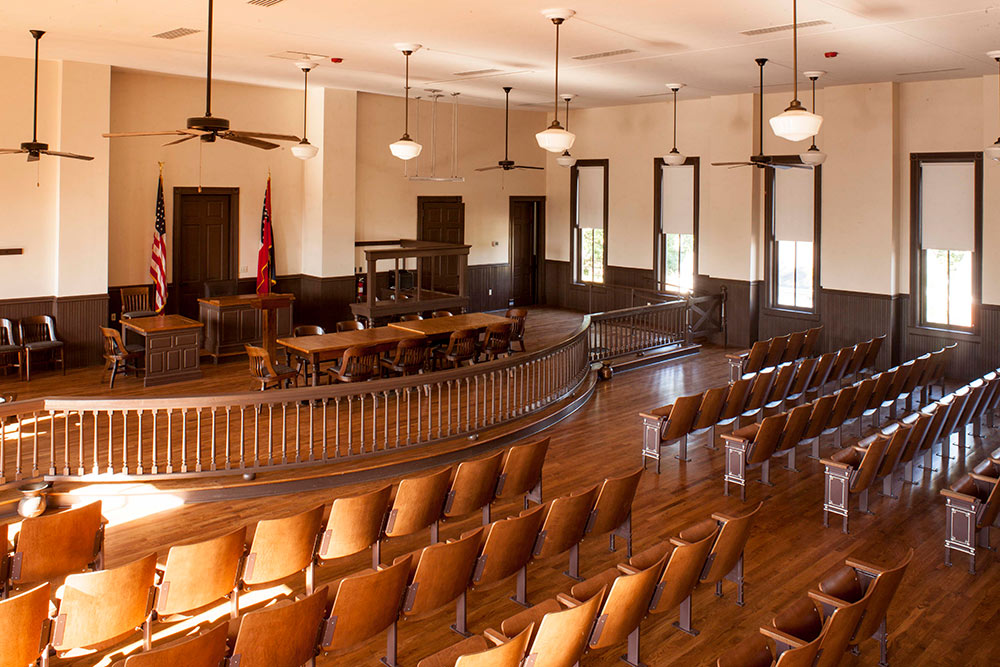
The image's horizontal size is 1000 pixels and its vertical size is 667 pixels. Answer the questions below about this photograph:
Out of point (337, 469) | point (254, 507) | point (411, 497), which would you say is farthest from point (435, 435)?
point (411, 497)

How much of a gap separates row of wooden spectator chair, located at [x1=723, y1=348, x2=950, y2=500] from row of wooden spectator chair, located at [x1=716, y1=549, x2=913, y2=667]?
8.72ft

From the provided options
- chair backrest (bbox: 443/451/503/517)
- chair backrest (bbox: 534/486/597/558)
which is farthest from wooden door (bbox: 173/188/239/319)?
chair backrest (bbox: 534/486/597/558)

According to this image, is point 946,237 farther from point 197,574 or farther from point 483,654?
point 197,574

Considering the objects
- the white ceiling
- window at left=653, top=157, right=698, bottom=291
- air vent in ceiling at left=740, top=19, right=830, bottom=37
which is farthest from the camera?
window at left=653, top=157, right=698, bottom=291

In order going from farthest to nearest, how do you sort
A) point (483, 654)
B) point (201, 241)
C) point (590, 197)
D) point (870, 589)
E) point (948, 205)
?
1. point (590, 197)
2. point (201, 241)
3. point (948, 205)
4. point (870, 589)
5. point (483, 654)

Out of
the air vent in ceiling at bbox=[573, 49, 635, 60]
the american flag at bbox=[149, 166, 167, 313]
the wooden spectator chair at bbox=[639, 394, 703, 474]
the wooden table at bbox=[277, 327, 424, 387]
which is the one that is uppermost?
the air vent in ceiling at bbox=[573, 49, 635, 60]

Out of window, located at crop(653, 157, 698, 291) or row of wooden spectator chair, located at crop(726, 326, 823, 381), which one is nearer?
row of wooden spectator chair, located at crop(726, 326, 823, 381)

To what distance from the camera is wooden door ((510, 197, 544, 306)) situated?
750 inches

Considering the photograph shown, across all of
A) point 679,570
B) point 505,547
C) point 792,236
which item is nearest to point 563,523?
point 505,547

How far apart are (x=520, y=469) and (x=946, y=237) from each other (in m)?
9.33

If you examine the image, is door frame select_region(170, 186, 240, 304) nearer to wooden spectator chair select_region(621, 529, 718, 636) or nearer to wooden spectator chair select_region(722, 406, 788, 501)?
wooden spectator chair select_region(722, 406, 788, 501)

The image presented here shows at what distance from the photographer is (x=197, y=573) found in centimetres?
473

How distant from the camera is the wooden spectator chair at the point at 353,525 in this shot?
5.52m

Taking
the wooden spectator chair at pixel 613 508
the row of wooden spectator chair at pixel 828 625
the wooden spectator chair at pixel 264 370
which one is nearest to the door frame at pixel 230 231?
the wooden spectator chair at pixel 264 370
